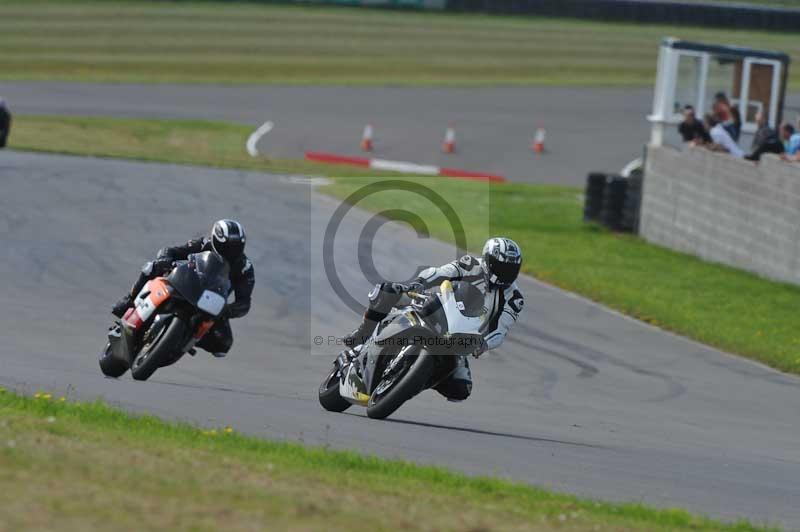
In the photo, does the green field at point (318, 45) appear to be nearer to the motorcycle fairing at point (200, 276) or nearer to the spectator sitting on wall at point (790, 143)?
the spectator sitting on wall at point (790, 143)

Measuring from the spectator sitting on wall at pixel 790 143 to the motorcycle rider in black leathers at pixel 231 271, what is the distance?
440 inches

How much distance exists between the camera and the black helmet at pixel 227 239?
11.0 meters

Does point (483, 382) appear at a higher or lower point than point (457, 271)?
lower

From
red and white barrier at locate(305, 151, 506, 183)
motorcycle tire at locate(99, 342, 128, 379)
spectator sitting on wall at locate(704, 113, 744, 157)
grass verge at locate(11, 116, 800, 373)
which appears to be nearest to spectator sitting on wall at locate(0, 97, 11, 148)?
grass verge at locate(11, 116, 800, 373)

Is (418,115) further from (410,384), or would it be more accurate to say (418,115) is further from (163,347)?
(410,384)

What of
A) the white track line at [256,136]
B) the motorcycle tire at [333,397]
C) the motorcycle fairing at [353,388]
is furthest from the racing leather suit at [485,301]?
the white track line at [256,136]

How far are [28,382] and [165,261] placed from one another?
1558 mm

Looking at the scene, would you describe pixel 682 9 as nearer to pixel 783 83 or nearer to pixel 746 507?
pixel 783 83

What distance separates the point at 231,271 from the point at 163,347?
3.13 feet

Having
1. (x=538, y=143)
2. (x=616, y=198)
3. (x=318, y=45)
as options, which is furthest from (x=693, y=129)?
(x=318, y=45)

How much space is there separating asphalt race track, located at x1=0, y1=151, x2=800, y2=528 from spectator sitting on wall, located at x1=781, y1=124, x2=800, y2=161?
4.20m

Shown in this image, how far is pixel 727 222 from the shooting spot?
2167 cm

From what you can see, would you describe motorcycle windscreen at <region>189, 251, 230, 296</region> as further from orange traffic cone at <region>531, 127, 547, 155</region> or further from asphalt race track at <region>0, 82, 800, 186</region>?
orange traffic cone at <region>531, 127, 547, 155</region>

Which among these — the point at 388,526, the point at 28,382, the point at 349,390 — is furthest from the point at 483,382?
the point at 388,526
